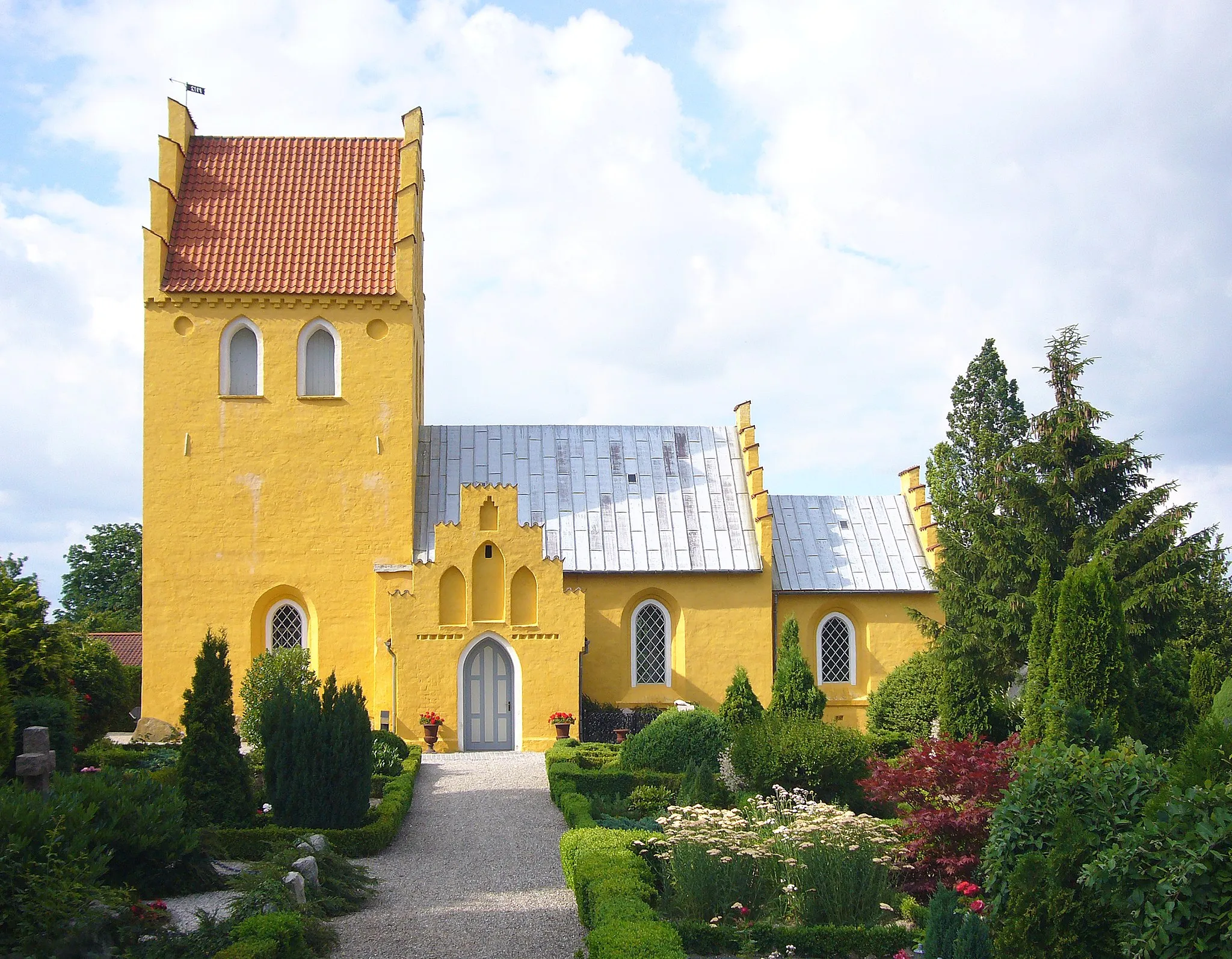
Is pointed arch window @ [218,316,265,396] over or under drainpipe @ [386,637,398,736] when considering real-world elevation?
over

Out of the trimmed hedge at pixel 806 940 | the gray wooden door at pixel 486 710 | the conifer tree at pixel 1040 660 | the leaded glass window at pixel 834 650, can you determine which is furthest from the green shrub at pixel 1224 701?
the gray wooden door at pixel 486 710

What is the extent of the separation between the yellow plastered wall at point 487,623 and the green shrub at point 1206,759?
15.9 m

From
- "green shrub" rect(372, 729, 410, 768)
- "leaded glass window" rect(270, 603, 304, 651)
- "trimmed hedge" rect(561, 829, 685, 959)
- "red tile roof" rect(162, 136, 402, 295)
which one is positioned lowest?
"trimmed hedge" rect(561, 829, 685, 959)

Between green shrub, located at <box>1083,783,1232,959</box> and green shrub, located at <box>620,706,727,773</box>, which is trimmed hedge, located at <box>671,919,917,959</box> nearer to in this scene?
green shrub, located at <box>1083,783,1232,959</box>

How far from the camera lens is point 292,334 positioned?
24.9m

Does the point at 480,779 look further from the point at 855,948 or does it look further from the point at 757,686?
the point at 855,948

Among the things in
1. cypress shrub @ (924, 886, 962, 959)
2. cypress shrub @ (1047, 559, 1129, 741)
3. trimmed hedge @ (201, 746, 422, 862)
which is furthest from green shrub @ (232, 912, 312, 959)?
cypress shrub @ (1047, 559, 1129, 741)

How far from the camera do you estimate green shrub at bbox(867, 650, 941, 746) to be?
23.1 meters

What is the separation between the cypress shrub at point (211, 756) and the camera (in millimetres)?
14125

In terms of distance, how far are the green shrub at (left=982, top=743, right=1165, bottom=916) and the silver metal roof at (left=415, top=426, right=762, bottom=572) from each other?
15.6 metres

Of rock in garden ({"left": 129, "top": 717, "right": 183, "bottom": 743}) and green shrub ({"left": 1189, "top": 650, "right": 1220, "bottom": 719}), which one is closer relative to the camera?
green shrub ({"left": 1189, "top": 650, "right": 1220, "bottom": 719})

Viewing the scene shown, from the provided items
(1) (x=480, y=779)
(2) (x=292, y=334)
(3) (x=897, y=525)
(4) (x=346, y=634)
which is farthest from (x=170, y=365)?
(3) (x=897, y=525)

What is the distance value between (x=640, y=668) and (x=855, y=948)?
1513 cm

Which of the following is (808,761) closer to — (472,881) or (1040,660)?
(1040,660)
